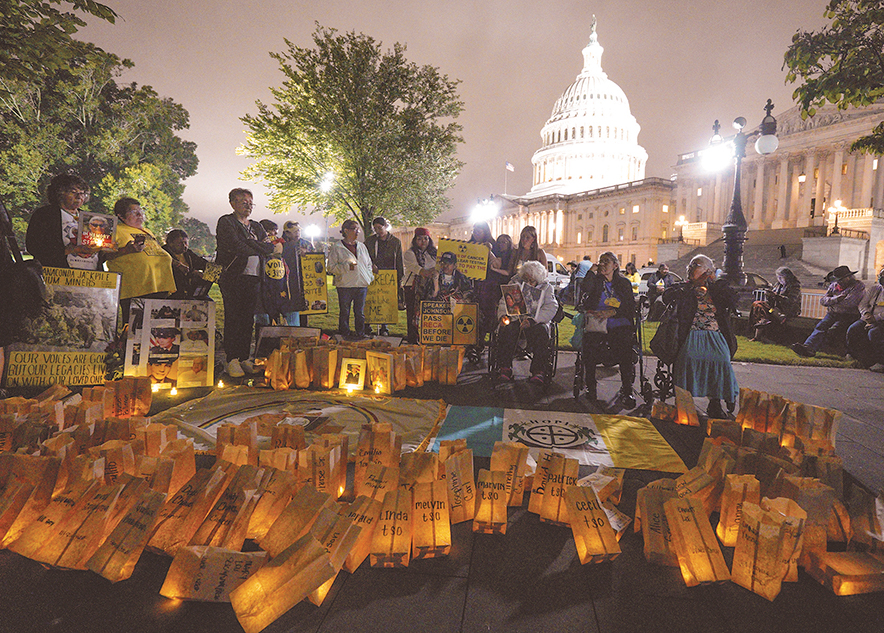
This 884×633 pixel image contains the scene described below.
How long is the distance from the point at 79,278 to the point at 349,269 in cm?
380

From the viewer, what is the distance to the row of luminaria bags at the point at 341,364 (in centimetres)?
518

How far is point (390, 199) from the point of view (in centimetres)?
2261

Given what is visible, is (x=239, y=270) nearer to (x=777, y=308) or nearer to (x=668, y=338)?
(x=668, y=338)

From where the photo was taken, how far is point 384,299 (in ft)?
27.0

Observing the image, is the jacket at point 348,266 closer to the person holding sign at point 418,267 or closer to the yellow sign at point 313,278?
the yellow sign at point 313,278

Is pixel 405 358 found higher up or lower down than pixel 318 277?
lower down

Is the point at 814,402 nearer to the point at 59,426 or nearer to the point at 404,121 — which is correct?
the point at 59,426

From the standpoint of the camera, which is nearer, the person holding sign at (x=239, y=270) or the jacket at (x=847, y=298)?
the person holding sign at (x=239, y=270)

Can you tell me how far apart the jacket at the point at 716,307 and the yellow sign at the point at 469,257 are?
283 cm

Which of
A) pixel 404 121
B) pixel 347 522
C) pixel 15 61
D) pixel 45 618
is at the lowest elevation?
pixel 45 618

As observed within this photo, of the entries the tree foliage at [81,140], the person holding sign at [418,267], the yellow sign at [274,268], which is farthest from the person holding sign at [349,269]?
the tree foliage at [81,140]

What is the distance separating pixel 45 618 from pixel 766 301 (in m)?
13.4


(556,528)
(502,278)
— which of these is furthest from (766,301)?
(556,528)

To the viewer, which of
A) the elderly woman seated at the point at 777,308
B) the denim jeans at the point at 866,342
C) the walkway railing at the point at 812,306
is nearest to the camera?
the denim jeans at the point at 866,342
